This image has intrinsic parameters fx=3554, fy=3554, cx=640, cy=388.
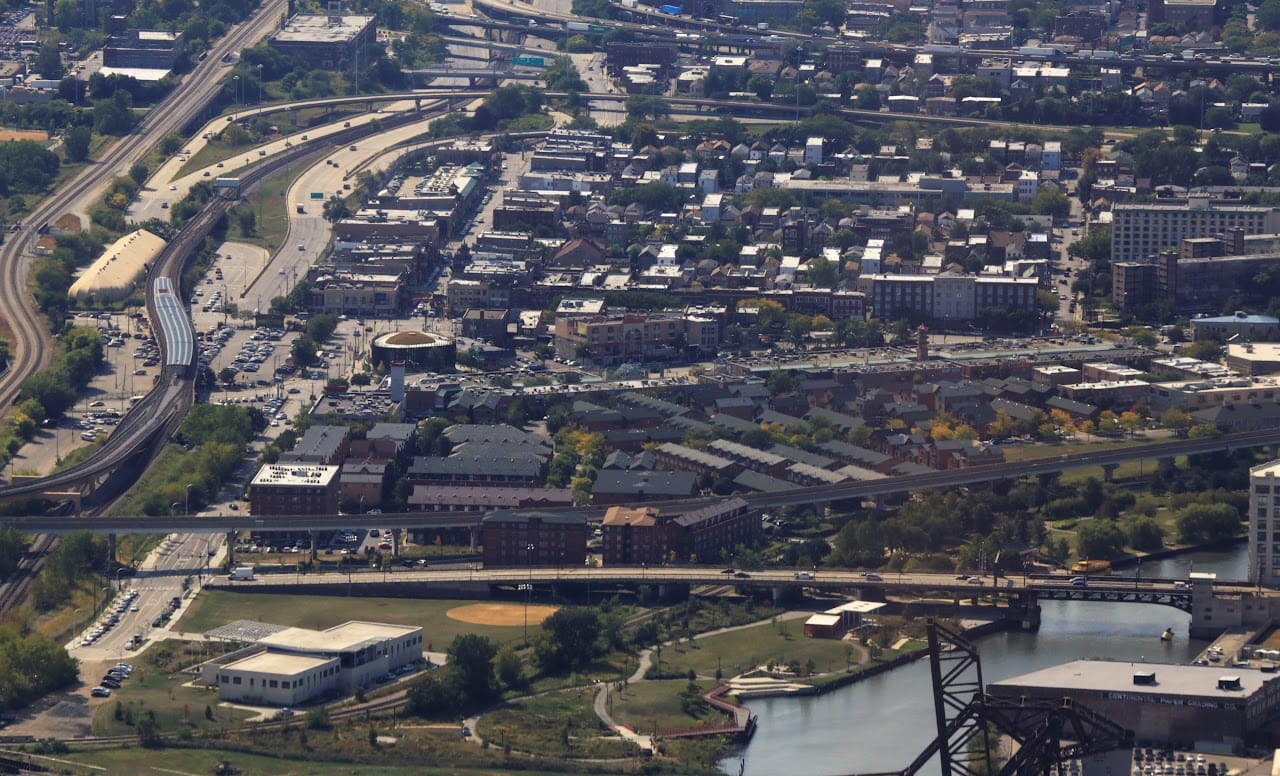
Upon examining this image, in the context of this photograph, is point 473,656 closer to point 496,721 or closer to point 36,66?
point 496,721

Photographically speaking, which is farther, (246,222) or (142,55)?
(142,55)

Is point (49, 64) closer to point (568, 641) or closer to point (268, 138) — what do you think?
point (268, 138)

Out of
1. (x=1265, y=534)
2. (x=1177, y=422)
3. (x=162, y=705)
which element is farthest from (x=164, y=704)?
(x=1177, y=422)

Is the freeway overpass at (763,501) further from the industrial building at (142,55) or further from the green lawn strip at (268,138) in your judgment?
the industrial building at (142,55)

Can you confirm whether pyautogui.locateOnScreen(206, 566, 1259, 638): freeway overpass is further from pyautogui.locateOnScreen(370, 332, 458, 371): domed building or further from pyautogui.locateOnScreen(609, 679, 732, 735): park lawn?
pyautogui.locateOnScreen(370, 332, 458, 371): domed building

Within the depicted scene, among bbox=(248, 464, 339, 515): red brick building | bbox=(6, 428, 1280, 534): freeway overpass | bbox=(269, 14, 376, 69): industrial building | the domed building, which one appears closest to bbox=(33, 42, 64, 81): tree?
bbox=(269, 14, 376, 69): industrial building

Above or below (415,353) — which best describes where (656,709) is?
below

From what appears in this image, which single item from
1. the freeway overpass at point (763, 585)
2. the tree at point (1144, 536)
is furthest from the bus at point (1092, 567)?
the tree at point (1144, 536)
